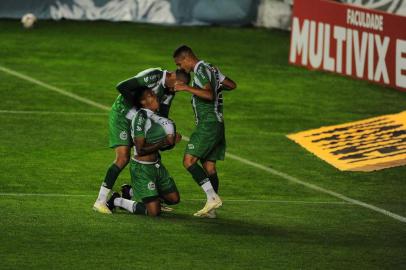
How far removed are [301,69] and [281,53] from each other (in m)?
2.18

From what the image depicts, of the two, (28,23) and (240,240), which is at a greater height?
(28,23)

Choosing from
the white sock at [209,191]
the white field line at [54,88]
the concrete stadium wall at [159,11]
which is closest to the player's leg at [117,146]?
the white sock at [209,191]

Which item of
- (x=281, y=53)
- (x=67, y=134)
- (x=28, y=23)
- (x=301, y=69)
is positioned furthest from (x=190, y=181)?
(x=28, y=23)

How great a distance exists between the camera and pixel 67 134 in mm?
19844

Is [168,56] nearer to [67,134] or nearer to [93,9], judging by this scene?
[93,9]

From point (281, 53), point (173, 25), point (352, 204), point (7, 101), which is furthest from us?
point (173, 25)

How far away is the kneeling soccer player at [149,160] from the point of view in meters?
14.2

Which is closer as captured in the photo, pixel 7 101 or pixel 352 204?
pixel 352 204

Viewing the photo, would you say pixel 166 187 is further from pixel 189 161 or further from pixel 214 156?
pixel 214 156

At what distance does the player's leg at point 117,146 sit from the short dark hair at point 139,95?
22 centimetres

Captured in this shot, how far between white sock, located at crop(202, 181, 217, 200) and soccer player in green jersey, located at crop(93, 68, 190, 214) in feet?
3.29

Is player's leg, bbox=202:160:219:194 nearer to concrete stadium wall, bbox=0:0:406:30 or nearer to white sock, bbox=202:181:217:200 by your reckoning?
white sock, bbox=202:181:217:200

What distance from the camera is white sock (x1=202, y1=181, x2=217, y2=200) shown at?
14422 mm

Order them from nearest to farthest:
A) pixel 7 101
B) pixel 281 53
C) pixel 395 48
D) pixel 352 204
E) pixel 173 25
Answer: pixel 352 204, pixel 7 101, pixel 395 48, pixel 281 53, pixel 173 25
